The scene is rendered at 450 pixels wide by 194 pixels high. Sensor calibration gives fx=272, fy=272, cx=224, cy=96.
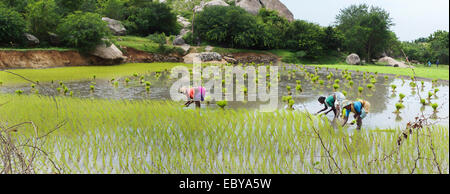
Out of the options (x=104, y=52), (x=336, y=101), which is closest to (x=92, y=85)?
(x=336, y=101)

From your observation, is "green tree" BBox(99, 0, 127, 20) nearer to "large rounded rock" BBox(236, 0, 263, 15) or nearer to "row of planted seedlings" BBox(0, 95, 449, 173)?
"row of planted seedlings" BBox(0, 95, 449, 173)

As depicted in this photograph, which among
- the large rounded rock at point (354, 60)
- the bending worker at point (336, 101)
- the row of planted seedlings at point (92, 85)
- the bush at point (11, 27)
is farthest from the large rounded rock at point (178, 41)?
the bending worker at point (336, 101)

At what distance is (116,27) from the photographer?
13.3 metres

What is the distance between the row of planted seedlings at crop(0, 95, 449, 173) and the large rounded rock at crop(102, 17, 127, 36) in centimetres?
1037

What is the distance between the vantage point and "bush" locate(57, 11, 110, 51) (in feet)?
26.7

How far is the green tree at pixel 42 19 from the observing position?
7.36 m

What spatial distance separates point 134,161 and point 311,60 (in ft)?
58.6

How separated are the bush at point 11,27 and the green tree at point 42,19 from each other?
672 millimetres

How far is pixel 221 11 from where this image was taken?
21.6 m

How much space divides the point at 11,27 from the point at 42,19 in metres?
1.69

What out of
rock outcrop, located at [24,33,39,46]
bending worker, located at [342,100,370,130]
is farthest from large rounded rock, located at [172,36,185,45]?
bending worker, located at [342,100,370,130]

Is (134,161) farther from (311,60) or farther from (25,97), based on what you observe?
(311,60)
